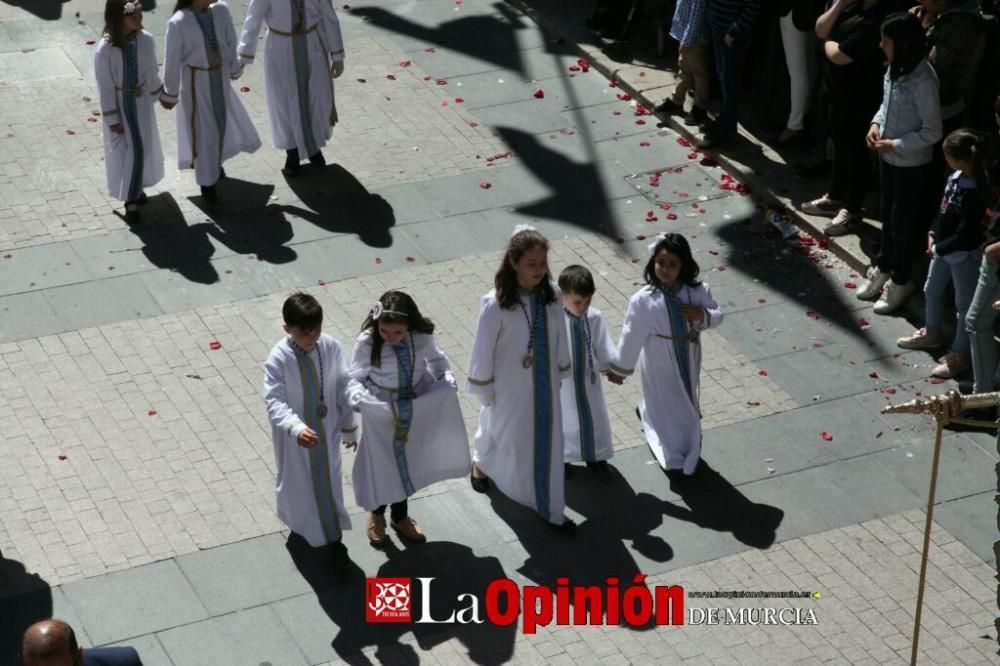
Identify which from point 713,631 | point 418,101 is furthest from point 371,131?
point 713,631

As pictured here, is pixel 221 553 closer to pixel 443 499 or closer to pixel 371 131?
pixel 443 499

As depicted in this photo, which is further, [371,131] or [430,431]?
[371,131]

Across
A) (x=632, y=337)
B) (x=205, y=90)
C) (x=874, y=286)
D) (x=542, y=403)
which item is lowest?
(x=874, y=286)

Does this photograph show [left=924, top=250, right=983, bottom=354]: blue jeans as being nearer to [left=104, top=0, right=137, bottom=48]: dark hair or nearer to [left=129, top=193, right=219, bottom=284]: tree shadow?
[left=129, top=193, right=219, bottom=284]: tree shadow

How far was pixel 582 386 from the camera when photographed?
31.5ft

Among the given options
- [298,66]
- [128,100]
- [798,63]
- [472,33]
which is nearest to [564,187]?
[798,63]

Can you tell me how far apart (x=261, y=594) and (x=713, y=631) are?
2.40 metres

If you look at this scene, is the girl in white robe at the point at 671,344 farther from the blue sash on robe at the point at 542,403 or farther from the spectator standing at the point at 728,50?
the spectator standing at the point at 728,50

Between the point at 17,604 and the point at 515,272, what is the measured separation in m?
3.14

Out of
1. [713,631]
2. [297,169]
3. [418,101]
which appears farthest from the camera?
[418,101]

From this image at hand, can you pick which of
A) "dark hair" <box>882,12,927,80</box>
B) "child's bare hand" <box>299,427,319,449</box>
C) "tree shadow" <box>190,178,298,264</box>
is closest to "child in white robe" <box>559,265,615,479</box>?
"child's bare hand" <box>299,427,319,449</box>

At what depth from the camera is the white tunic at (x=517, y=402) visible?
892cm

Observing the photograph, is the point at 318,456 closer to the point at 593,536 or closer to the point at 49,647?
the point at 593,536

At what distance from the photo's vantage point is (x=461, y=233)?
12688 millimetres
